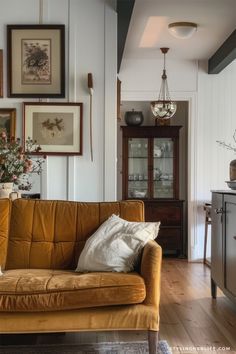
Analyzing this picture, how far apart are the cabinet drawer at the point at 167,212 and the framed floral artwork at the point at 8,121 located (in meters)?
3.01

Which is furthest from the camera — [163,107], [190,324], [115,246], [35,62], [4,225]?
[163,107]

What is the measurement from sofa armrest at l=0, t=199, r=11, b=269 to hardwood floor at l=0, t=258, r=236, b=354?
566 millimetres

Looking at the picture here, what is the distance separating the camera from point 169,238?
6703 mm

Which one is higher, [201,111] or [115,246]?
[201,111]

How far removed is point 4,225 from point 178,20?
8.44 ft

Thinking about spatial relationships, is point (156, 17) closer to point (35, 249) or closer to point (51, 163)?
point (51, 163)

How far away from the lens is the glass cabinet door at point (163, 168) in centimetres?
688

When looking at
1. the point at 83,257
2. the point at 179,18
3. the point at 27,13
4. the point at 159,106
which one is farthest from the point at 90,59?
the point at 83,257

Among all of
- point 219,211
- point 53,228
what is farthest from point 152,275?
point 219,211

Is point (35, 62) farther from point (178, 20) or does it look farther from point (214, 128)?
point (214, 128)

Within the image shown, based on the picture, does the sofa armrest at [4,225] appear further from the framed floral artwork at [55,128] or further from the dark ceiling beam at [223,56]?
the dark ceiling beam at [223,56]

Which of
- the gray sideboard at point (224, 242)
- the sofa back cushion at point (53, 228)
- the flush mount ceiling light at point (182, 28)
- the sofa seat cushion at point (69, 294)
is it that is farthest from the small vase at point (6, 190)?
the flush mount ceiling light at point (182, 28)

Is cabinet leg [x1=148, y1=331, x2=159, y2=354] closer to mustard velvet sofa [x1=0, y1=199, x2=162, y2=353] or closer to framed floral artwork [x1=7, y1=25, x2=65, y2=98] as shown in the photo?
mustard velvet sofa [x1=0, y1=199, x2=162, y2=353]

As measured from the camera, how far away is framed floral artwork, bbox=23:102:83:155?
4.17 meters
